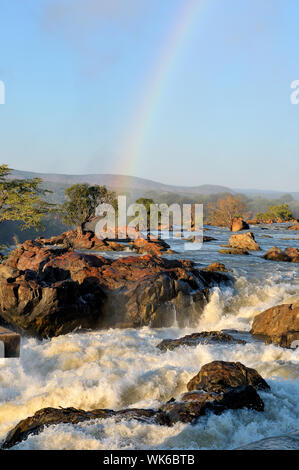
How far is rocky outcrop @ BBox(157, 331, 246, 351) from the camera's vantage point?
14.6 meters

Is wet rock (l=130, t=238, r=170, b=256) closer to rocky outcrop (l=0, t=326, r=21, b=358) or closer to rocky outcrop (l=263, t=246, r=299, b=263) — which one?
rocky outcrop (l=263, t=246, r=299, b=263)

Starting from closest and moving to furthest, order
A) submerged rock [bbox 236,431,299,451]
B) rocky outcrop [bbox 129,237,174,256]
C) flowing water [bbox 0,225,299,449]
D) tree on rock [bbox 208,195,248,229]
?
submerged rock [bbox 236,431,299,451]
flowing water [bbox 0,225,299,449]
rocky outcrop [bbox 129,237,174,256]
tree on rock [bbox 208,195,248,229]

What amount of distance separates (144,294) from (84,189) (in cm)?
5252

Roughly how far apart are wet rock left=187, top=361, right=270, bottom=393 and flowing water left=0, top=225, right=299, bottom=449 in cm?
37

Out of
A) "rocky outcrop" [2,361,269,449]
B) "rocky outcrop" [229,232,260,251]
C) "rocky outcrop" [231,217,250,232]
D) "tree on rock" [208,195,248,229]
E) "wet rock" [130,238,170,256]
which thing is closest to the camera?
"rocky outcrop" [2,361,269,449]

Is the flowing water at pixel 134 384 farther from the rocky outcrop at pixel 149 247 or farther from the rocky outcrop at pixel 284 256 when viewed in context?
the rocky outcrop at pixel 149 247

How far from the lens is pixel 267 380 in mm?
10898

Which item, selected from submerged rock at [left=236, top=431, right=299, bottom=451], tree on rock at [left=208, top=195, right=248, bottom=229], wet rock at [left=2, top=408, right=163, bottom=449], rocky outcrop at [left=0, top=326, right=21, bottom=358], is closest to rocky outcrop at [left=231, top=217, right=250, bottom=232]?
tree on rock at [left=208, top=195, right=248, bottom=229]

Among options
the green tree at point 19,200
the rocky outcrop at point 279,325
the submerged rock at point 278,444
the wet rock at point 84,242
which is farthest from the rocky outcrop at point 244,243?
the submerged rock at point 278,444

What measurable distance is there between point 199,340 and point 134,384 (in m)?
4.52

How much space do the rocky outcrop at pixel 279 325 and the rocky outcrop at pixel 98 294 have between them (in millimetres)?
3521

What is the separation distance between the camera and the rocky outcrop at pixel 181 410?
8.34 meters

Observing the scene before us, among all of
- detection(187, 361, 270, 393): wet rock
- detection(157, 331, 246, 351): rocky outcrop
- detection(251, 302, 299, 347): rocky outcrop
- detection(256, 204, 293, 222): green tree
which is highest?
detection(256, 204, 293, 222): green tree

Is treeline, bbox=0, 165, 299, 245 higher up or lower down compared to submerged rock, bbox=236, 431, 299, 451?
higher up
